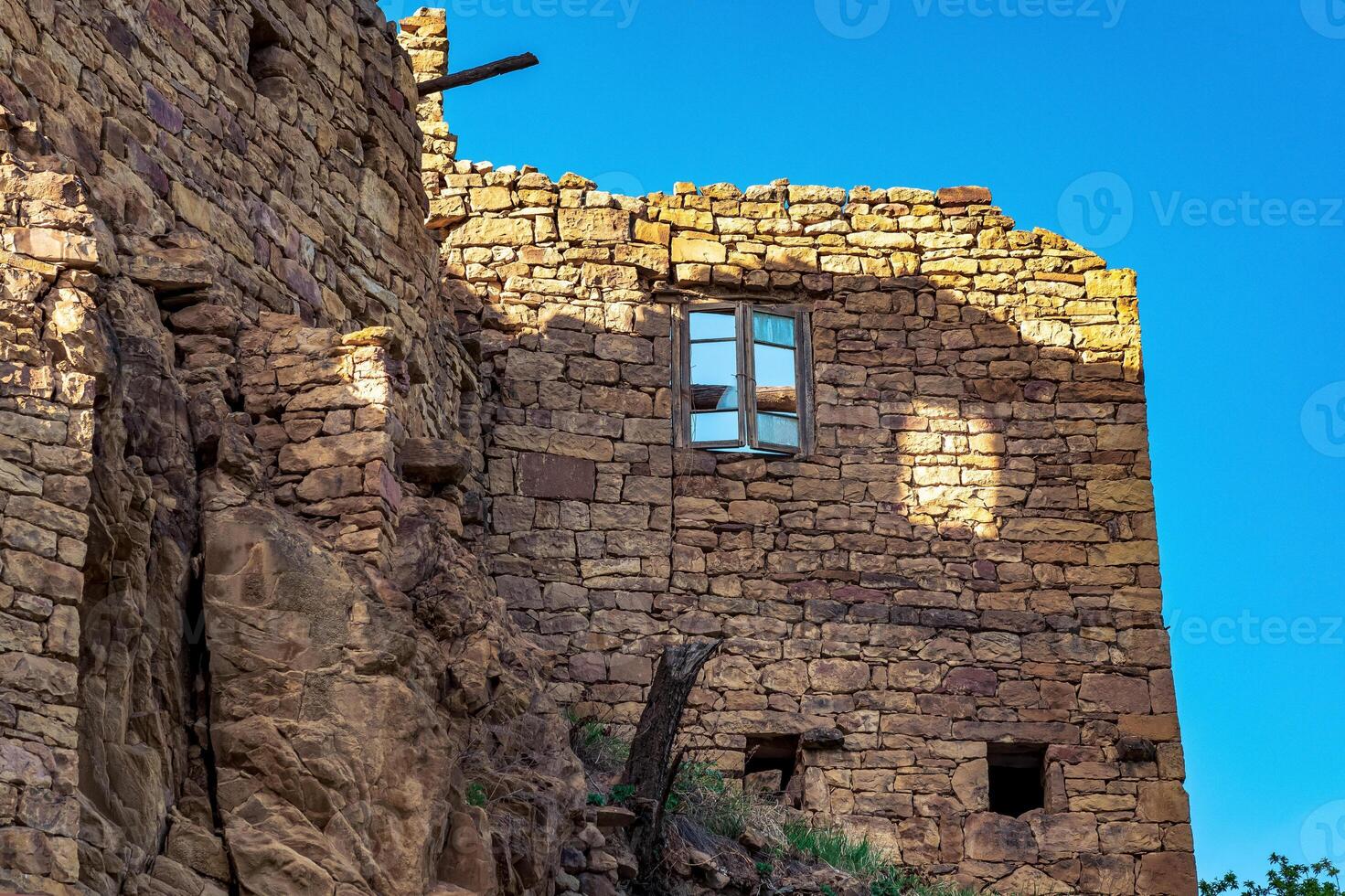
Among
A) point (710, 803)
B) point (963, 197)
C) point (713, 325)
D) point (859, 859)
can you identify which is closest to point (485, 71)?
point (713, 325)

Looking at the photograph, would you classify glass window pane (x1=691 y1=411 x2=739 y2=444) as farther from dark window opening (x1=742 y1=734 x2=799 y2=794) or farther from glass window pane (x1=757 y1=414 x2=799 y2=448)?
dark window opening (x1=742 y1=734 x2=799 y2=794)

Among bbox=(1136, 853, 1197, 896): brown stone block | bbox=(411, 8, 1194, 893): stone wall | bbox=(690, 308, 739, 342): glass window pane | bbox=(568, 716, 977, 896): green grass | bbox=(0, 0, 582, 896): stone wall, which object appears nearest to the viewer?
bbox=(0, 0, 582, 896): stone wall


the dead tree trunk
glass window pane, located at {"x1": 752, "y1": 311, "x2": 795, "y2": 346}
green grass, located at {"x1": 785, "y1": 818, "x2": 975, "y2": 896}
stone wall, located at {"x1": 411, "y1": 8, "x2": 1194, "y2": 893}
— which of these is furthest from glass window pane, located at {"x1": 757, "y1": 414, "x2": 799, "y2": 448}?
the dead tree trunk

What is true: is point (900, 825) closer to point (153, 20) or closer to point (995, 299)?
point (995, 299)

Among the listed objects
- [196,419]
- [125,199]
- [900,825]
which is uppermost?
[125,199]

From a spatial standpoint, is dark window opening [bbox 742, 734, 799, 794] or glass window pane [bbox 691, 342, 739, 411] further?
glass window pane [bbox 691, 342, 739, 411]

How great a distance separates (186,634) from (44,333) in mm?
1341

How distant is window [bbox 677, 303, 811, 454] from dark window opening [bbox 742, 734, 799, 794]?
Result: 2.04 metres

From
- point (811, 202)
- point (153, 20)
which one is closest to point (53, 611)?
point (153, 20)

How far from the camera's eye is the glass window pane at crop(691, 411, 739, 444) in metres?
13.6

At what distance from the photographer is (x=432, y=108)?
555 inches

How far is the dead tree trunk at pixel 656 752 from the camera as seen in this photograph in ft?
32.9

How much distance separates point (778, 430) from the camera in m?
13.7

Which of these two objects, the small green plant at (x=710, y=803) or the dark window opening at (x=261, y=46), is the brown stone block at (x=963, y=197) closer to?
the small green plant at (x=710, y=803)
